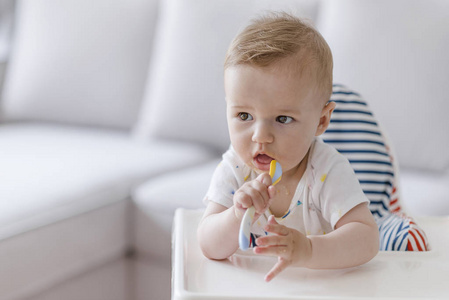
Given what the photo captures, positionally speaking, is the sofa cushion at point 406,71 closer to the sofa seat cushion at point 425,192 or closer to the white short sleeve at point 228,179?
the sofa seat cushion at point 425,192

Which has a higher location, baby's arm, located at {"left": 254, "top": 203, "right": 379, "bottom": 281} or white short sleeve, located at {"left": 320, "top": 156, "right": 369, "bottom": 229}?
white short sleeve, located at {"left": 320, "top": 156, "right": 369, "bottom": 229}

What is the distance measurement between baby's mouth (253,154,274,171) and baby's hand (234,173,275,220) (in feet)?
0.23

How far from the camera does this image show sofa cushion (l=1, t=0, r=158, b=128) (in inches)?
80.0

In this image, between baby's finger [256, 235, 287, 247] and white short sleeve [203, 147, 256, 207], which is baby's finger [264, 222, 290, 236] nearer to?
baby's finger [256, 235, 287, 247]

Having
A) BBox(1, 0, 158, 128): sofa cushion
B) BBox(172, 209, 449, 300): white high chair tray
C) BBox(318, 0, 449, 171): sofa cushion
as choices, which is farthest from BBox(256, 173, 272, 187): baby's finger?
BBox(1, 0, 158, 128): sofa cushion

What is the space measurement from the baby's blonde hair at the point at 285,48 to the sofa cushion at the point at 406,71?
85cm

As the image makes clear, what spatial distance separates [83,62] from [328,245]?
147 cm

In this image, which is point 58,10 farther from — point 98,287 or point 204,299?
point 204,299

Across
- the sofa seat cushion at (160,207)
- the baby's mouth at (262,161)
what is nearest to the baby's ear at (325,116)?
the baby's mouth at (262,161)

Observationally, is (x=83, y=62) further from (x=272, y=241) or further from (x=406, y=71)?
(x=272, y=241)

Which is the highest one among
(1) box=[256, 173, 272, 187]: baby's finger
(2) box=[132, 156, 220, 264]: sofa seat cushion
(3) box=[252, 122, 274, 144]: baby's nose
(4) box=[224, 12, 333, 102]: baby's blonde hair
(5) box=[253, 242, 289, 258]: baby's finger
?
(4) box=[224, 12, 333, 102]: baby's blonde hair

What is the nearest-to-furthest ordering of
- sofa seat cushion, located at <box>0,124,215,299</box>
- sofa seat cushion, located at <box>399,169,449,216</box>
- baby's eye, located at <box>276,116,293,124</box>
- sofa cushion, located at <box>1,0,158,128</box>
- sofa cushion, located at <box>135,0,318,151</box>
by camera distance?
baby's eye, located at <box>276,116,293,124</box> < sofa seat cushion, located at <box>0,124,215,299</box> < sofa seat cushion, located at <box>399,169,449,216</box> < sofa cushion, located at <box>135,0,318,151</box> < sofa cushion, located at <box>1,0,158,128</box>

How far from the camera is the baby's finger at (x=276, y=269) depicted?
71cm

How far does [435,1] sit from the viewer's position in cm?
165
